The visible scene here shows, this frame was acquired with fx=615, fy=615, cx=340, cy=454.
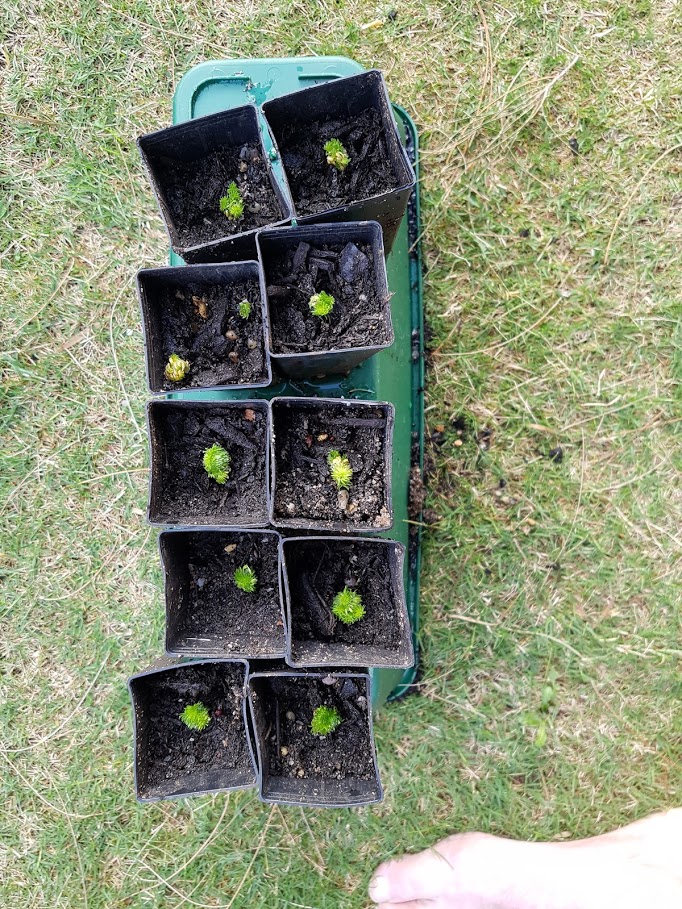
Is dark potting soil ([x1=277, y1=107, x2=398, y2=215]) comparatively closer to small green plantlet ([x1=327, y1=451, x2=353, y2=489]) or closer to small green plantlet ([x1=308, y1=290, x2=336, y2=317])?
small green plantlet ([x1=308, y1=290, x2=336, y2=317])

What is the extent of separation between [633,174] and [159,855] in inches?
114

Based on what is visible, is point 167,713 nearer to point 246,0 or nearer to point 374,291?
point 374,291

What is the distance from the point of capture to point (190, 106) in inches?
71.7

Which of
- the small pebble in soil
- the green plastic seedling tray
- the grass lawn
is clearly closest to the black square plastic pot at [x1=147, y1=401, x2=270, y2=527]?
the green plastic seedling tray

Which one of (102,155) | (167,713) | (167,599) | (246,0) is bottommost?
(167,713)

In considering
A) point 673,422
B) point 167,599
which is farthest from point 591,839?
point 167,599

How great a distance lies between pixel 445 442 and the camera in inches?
83.3

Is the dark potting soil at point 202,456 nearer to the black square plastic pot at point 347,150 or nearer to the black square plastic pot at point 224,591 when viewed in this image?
the black square plastic pot at point 224,591

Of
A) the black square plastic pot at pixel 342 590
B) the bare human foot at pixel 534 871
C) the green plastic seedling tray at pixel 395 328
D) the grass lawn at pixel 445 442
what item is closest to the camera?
the black square plastic pot at pixel 342 590

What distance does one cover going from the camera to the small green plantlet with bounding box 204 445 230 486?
155 centimetres

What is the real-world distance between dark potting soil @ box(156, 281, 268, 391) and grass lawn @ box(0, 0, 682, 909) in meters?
0.63

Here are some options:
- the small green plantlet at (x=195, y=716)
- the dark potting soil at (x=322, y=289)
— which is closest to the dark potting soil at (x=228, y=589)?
the small green plantlet at (x=195, y=716)

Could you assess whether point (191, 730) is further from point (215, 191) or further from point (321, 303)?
point (215, 191)

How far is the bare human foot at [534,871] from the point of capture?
193 centimetres
